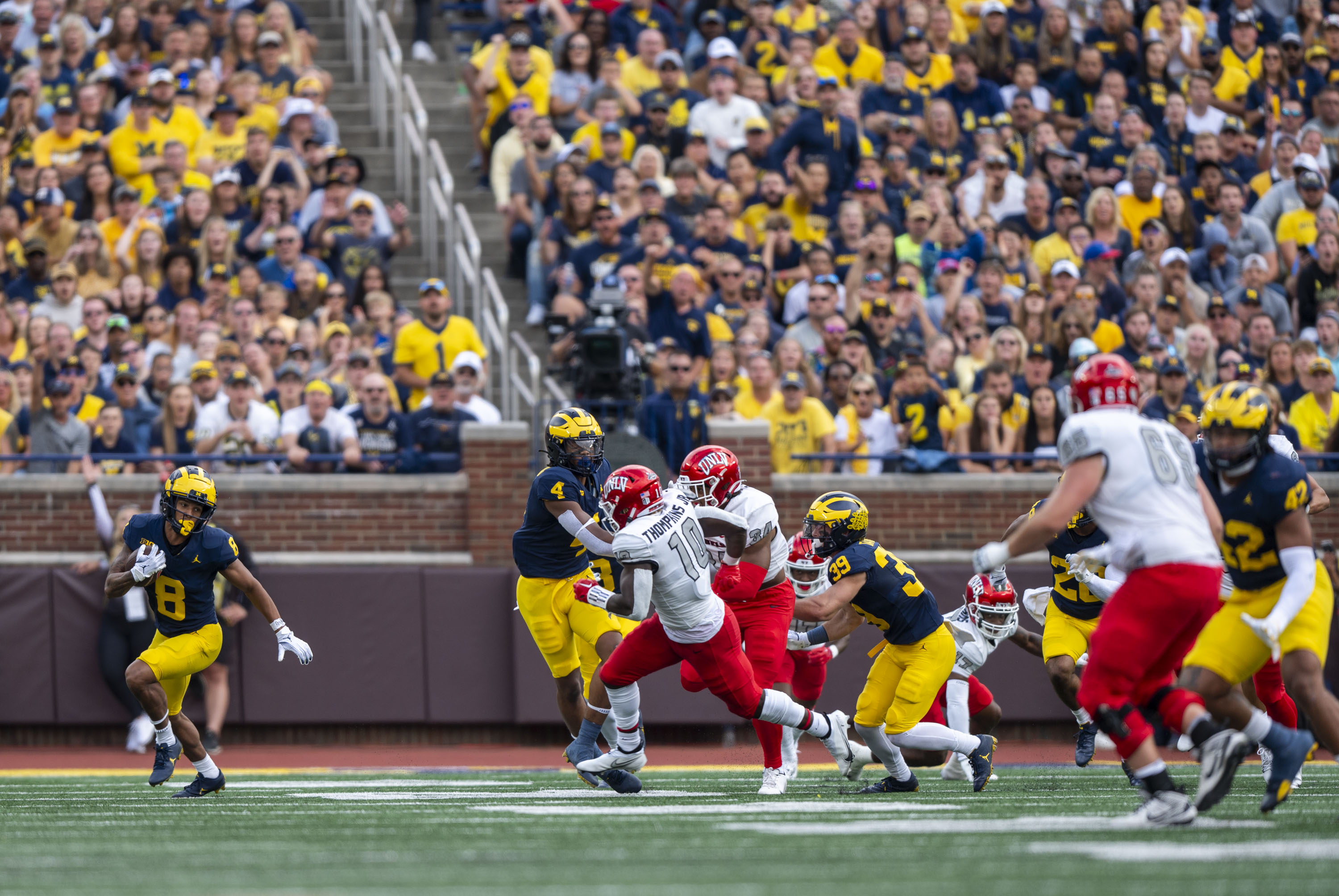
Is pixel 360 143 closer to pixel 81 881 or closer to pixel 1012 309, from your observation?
pixel 1012 309

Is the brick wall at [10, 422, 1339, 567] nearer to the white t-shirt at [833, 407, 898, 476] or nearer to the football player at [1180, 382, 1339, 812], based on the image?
the white t-shirt at [833, 407, 898, 476]

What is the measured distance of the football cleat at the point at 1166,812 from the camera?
21.9 ft

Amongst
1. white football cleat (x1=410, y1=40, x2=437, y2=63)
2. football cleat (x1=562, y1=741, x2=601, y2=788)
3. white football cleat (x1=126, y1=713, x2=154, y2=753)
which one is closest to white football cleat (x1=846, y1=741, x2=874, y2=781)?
football cleat (x1=562, y1=741, x2=601, y2=788)

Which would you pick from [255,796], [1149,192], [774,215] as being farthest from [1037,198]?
[255,796]

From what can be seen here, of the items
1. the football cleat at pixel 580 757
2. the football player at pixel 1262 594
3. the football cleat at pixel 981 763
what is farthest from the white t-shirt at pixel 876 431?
the football player at pixel 1262 594

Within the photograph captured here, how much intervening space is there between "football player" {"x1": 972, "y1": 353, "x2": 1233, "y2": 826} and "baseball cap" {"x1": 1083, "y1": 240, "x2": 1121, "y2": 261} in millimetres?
10050

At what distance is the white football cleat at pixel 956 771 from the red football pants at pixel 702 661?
5.92 feet

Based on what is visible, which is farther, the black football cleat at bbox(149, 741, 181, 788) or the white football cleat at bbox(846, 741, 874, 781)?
the white football cleat at bbox(846, 741, 874, 781)

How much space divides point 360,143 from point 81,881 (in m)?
14.3

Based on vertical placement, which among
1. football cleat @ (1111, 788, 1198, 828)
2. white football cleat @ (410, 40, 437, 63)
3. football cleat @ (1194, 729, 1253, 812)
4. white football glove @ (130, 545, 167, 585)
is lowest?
football cleat @ (1111, 788, 1198, 828)

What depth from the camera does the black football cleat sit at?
379 inches

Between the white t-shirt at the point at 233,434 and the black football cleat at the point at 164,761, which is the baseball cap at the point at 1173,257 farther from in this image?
the black football cleat at the point at 164,761

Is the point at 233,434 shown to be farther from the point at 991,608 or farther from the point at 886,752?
the point at 886,752

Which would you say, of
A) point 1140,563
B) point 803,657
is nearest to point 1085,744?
point 803,657
